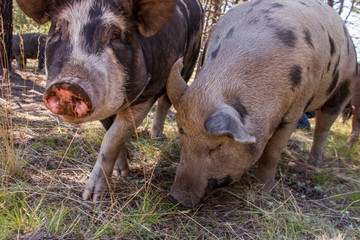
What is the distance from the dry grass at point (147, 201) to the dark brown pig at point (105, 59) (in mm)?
327

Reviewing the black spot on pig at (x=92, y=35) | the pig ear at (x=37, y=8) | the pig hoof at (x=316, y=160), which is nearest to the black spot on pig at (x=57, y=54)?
the black spot on pig at (x=92, y=35)

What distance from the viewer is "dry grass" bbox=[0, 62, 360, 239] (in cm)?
227

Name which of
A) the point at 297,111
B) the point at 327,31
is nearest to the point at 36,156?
the point at 297,111

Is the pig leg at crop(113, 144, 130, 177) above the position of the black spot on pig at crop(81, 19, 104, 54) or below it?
below

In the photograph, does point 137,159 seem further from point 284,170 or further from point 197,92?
point 284,170

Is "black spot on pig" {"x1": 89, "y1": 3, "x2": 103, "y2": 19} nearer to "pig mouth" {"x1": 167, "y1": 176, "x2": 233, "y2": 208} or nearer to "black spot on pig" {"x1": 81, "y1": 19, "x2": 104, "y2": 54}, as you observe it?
"black spot on pig" {"x1": 81, "y1": 19, "x2": 104, "y2": 54}

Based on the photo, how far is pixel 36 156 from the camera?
3.30 metres

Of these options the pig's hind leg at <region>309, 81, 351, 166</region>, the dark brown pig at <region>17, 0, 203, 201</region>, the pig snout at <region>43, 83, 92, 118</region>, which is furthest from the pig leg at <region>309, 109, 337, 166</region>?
the pig snout at <region>43, 83, 92, 118</region>

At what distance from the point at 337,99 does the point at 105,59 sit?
10.5 ft

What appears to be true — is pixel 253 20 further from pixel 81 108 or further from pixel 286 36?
pixel 81 108

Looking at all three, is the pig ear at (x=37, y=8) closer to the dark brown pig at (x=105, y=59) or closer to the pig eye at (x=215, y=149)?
the dark brown pig at (x=105, y=59)

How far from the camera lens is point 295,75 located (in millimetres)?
2840

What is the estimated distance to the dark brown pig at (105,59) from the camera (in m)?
2.09

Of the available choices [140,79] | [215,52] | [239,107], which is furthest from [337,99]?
[140,79]
